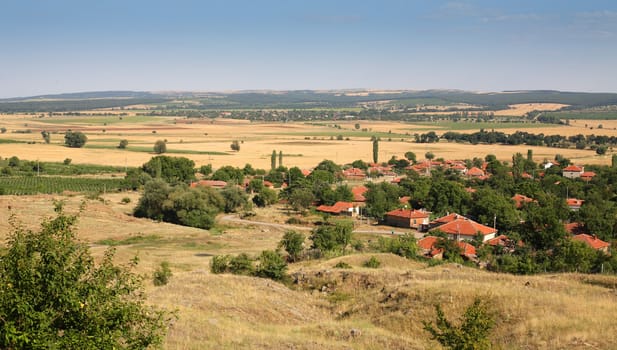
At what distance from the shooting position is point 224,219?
214ft

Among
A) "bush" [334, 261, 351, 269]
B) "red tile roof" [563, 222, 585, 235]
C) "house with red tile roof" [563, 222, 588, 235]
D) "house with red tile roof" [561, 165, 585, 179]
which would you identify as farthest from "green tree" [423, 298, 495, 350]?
"house with red tile roof" [561, 165, 585, 179]

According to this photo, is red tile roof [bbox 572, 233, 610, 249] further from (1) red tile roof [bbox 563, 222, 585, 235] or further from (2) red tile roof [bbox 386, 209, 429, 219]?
(2) red tile roof [bbox 386, 209, 429, 219]

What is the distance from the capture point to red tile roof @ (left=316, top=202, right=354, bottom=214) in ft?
221

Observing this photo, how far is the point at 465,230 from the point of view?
52062 millimetres

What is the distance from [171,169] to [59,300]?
79.5m

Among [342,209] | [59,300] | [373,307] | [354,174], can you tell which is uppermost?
[59,300]

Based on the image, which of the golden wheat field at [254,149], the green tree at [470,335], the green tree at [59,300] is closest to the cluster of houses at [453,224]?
the green tree at [470,335]

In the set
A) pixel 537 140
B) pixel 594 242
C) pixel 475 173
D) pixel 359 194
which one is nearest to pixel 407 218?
pixel 359 194

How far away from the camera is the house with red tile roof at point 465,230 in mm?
51431

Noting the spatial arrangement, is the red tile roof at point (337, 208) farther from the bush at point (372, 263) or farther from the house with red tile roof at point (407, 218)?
the bush at point (372, 263)

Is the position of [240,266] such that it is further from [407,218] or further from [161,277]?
[407,218]

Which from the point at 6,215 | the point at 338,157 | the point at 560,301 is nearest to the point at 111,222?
the point at 6,215

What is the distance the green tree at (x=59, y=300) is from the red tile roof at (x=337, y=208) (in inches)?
2195

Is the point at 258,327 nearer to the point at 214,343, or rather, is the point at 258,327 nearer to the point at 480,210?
the point at 214,343
